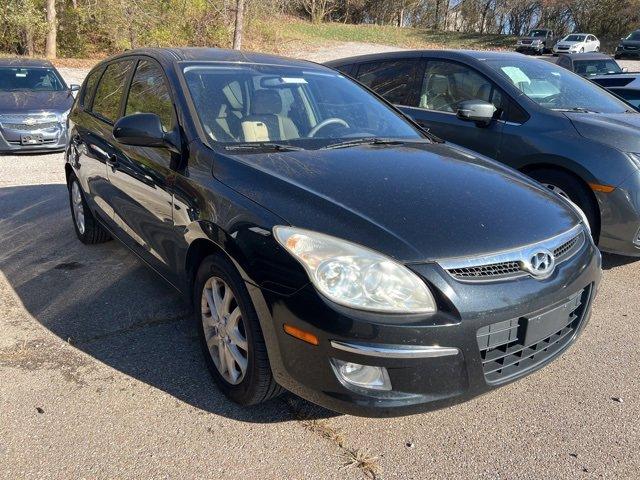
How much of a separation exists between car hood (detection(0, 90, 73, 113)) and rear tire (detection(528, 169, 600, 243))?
8.00 metres

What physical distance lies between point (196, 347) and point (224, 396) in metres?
0.56

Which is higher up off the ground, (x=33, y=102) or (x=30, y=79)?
(x=30, y=79)

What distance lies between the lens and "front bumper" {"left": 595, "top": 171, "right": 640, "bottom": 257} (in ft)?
13.2

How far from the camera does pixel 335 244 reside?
84.7 inches

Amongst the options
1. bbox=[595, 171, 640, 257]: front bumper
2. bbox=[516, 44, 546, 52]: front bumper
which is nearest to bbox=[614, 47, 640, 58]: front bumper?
bbox=[516, 44, 546, 52]: front bumper

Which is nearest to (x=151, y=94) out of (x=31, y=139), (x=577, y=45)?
(x=31, y=139)

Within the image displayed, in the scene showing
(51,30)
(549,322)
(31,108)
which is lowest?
(31,108)

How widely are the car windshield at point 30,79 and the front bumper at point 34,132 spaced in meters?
1.37

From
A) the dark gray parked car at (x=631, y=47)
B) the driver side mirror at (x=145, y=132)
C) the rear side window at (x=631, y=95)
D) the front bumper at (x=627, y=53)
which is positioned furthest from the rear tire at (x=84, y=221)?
the front bumper at (x=627, y=53)

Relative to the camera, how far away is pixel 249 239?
2.33m

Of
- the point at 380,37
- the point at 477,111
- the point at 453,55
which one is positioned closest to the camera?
the point at 477,111

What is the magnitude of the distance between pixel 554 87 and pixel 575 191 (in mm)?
1357

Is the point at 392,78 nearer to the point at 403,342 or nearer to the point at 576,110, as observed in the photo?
the point at 576,110

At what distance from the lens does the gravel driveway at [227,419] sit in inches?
90.3
